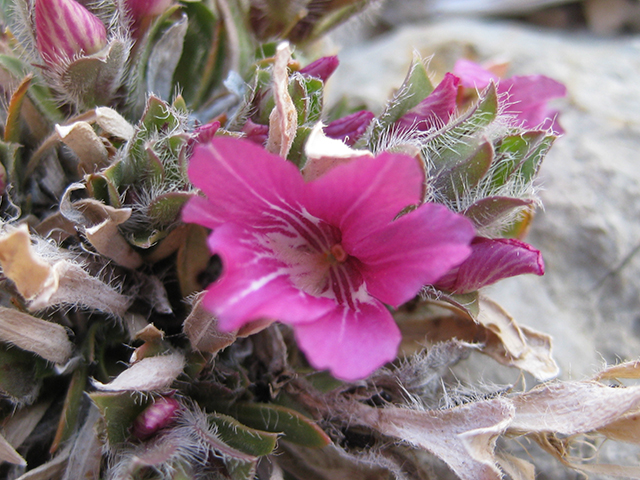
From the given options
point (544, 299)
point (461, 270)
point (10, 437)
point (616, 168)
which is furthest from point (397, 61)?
point (10, 437)

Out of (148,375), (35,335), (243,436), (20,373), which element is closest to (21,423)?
(20,373)

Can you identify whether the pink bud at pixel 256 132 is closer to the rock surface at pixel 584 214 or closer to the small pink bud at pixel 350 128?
the small pink bud at pixel 350 128

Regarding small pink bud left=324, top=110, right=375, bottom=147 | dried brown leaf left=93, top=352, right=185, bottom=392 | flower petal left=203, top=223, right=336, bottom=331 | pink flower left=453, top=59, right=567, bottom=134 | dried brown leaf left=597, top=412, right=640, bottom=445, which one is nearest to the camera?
flower petal left=203, top=223, right=336, bottom=331

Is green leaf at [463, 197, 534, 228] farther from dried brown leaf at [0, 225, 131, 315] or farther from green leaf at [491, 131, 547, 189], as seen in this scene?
dried brown leaf at [0, 225, 131, 315]

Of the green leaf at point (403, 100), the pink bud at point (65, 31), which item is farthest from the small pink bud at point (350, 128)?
the pink bud at point (65, 31)

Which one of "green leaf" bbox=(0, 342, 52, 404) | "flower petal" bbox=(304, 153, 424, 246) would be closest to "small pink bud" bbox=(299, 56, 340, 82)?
"flower petal" bbox=(304, 153, 424, 246)

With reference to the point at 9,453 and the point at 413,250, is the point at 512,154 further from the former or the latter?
the point at 9,453

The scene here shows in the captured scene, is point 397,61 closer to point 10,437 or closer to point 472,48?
point 472,48
